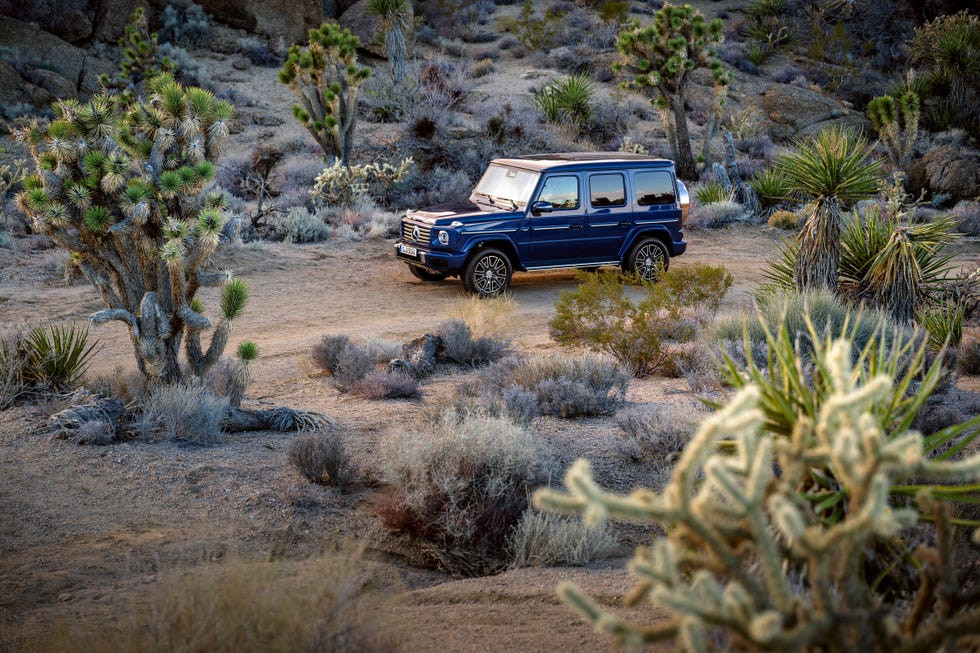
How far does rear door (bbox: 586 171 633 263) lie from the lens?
1382 cm

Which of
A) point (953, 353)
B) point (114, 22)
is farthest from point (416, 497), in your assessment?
point (114, 22)

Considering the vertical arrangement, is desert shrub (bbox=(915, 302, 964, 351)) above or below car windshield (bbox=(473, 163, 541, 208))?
below

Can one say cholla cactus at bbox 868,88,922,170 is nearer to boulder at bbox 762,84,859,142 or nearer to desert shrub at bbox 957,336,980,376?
boulder at bbox 762,84,859,142

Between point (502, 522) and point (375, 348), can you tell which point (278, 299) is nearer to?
point (375, 348)

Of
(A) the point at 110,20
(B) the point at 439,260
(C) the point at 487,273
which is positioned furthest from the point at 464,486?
(A) the point at 110,20

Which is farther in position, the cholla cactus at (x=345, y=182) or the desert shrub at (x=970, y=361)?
the cholla cactus at (x=345, y=182)

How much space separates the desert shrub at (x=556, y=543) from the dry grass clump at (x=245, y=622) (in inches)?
63.8

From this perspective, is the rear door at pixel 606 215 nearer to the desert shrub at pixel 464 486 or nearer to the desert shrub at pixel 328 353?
the desert shrub at pixel 328 353

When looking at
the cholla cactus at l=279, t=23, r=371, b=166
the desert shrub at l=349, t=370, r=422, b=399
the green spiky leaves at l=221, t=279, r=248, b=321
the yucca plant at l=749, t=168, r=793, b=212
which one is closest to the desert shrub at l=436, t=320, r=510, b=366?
the desert shrub at l=349, t=370, r=422, b=399

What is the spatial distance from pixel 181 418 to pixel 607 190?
8.43 meters

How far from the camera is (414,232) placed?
45.0 ft

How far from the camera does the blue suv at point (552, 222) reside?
13281 mm

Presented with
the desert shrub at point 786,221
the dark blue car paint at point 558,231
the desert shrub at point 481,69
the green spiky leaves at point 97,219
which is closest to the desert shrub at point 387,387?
the green spiky leaves at point 97,219

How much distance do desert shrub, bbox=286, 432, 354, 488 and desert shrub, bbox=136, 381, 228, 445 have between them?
1.16 m
